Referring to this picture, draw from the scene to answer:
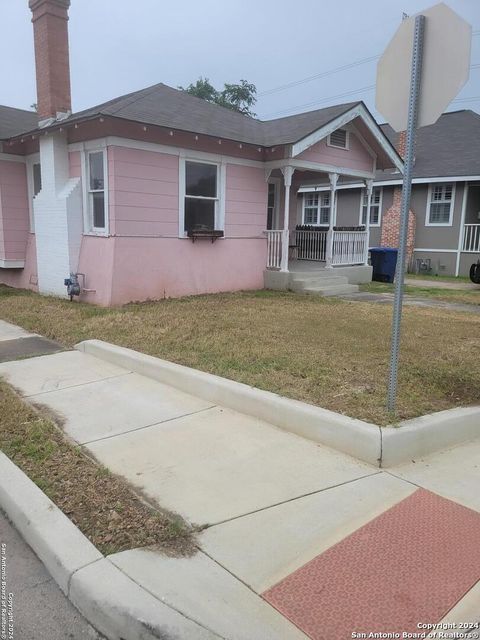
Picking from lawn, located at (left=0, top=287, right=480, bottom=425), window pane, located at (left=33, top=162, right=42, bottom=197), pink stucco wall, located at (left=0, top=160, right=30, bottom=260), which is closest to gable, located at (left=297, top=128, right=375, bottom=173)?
lawn, located at (left=0, top=287, right=480, bottom=425)

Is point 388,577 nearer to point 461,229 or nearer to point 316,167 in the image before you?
point 316,167

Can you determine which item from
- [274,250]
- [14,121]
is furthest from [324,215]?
[14,121]

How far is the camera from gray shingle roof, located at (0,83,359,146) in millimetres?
10273

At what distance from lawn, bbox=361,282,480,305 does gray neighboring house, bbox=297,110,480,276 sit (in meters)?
4.72

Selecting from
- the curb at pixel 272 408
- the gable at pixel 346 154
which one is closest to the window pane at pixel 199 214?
the gable at pixel 346 154

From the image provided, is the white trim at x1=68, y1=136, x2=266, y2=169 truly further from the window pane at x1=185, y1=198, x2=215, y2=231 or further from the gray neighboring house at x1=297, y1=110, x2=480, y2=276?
the gray neighboring house at x1=297, y1=110, x2=480, y2=276

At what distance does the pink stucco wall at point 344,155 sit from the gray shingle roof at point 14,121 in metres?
7.14

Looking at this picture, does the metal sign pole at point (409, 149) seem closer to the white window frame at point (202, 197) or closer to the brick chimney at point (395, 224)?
the white window frame at point (202, 197)

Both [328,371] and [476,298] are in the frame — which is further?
[476,298]

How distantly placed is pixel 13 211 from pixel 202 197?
16.1 ft

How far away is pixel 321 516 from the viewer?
3.06m

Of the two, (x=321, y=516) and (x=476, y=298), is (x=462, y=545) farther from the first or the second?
(x=476, y=298)

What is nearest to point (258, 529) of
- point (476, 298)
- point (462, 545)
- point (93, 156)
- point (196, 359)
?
point (462, 545)

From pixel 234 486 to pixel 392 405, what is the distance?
1.59 m
